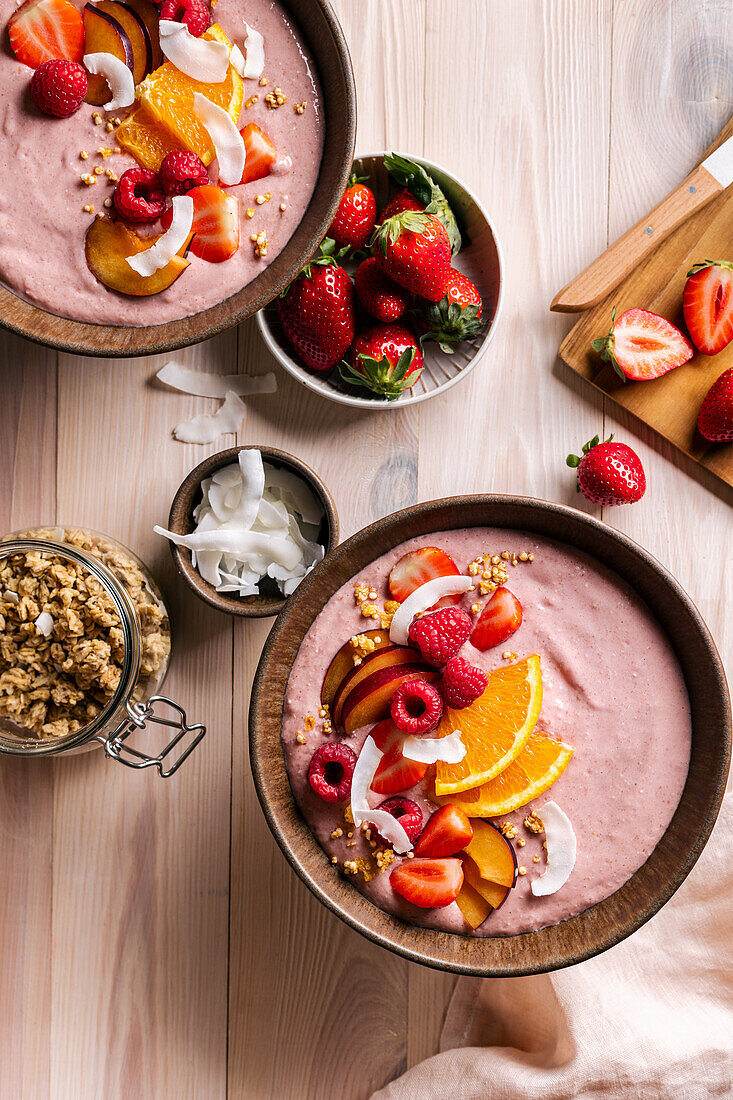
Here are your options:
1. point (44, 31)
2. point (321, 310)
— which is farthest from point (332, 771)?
point (44, 31)

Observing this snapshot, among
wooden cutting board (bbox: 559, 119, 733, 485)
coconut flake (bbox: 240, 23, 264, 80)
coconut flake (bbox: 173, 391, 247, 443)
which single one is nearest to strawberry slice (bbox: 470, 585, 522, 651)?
wooden cutting board (bbox: 559, 119, 733, 485)

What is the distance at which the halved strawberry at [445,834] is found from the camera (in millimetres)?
1585

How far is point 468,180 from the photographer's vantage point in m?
2.02

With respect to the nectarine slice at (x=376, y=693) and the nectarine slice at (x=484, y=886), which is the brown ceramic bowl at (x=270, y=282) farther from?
the nectarine slice at (x=484, y=886)

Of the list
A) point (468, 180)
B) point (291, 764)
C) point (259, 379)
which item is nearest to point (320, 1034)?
point (291, 764)

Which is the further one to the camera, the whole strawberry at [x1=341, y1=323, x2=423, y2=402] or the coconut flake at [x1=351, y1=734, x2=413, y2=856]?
the whole strawberry at [x1=341, y1=323, x2=423, y2=402]

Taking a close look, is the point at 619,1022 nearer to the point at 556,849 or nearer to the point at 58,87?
the point at 556,849

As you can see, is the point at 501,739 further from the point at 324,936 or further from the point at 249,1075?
the point at 249,1075

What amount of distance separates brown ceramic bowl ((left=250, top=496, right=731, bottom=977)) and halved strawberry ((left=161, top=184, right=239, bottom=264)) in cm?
59

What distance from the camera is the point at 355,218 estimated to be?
1861 millimetres

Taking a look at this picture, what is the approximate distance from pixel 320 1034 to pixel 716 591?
1.33 metres

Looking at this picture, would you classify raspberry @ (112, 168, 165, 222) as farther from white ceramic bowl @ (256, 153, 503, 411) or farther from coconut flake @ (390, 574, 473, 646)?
coconut flake @ (390, 574, 473, 646)

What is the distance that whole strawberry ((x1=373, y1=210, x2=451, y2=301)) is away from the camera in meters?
1.76

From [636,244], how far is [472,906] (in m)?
1.41
